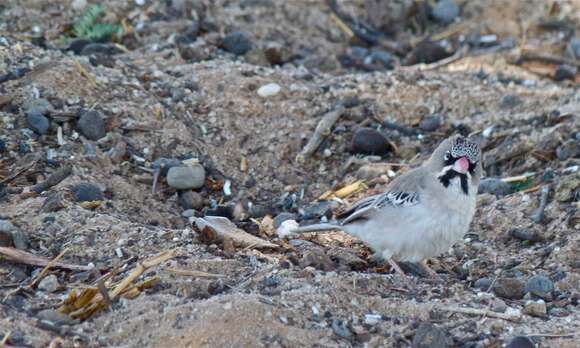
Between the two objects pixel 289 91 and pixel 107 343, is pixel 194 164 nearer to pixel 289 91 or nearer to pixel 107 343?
pixel 289 91

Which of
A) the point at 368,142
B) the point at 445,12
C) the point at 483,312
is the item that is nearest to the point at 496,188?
the point at 368,142

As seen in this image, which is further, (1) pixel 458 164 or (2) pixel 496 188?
(2) pixel 496 188

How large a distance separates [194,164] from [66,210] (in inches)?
56.8

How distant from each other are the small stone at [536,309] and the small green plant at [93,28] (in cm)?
521

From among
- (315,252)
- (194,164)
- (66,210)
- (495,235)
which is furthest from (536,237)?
(66,210)

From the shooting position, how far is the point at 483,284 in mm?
6367

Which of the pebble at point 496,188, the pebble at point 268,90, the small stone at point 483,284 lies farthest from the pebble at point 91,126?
the small stone at point 483,284

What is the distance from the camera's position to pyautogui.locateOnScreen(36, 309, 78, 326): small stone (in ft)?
17.8

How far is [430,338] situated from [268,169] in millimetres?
2995

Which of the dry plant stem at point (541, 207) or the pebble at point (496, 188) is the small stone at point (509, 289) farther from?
the pebble at point (496, 188)

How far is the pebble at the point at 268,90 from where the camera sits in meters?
8.77

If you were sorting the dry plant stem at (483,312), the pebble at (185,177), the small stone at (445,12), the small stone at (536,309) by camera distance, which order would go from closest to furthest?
1. the dry plant stem at (483,312)
2. the small stone at (536,309)
3. the pebble at (185,177)
4. the small stone at (445,12)

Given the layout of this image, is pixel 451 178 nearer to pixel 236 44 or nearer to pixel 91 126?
pixel 91 126

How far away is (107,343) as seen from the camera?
17.2 ft
